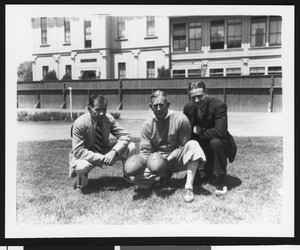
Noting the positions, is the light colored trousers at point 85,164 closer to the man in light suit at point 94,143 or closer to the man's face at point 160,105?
the man in light suit at point 94,143

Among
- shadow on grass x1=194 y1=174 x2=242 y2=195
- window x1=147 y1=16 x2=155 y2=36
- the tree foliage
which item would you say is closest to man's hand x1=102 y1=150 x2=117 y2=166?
shadow on grass x1=194 y1=174 x2=242 y2=195

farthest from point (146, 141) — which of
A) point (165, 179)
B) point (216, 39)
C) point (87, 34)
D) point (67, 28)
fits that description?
point (216, 39)

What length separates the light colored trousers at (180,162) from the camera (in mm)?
4254

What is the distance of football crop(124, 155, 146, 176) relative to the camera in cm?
427

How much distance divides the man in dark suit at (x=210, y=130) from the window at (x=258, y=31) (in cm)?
160

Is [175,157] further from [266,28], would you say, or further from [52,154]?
[266,28]

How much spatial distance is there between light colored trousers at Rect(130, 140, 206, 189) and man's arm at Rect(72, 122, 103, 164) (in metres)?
0.52

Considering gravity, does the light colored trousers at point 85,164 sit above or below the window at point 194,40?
below

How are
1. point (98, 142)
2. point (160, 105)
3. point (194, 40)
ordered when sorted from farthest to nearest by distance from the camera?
point (194, 40) < point (98, 142) < point (160, 105)

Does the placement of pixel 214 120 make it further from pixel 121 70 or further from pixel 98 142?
pixel 121 70

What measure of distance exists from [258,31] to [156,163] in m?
3.60

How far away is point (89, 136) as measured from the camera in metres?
4.49

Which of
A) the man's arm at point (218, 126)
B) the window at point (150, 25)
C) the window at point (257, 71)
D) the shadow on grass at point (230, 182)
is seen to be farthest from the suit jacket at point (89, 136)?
the window at point (257, 71)

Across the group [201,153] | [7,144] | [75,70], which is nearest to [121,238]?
[201,153]
